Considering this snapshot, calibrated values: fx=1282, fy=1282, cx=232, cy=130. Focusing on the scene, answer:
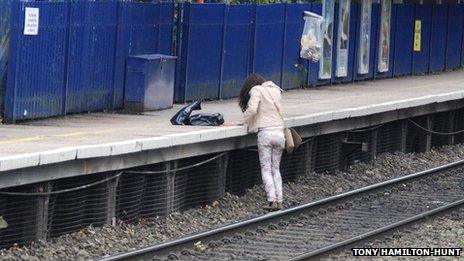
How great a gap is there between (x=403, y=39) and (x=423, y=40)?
128 cm

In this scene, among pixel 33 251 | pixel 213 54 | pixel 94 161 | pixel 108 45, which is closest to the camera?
pixel 33 251

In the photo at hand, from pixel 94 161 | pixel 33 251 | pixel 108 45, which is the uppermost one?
pixel 108 45

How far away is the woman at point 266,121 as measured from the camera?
1549cm

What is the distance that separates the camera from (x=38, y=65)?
18203mm

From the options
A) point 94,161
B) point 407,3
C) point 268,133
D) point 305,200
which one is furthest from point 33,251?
point 407,3

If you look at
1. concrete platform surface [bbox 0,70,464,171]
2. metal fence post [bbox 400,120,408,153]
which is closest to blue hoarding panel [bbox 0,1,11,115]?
concrete platform surface [bbox 0,70,464,171]

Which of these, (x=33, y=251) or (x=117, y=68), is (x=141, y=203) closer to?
(x=33, y=251)

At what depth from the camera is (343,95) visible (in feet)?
83.5

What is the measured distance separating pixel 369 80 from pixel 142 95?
11196 millimetres

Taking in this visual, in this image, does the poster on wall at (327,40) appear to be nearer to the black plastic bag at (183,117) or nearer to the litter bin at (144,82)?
the litter bin at (144,82)

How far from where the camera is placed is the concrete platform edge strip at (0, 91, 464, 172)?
489 inches

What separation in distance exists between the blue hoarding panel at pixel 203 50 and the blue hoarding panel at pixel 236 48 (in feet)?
1.00

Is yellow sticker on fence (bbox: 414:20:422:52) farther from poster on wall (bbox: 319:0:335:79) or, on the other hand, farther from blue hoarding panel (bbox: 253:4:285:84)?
blue hoarding panel (bbox: 253:4:285:84)

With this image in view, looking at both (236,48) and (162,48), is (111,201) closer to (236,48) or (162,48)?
(162,48)
